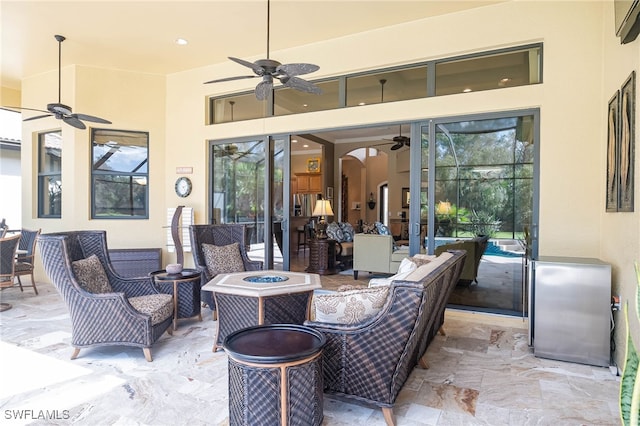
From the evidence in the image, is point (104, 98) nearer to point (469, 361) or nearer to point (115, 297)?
point (115, 297)

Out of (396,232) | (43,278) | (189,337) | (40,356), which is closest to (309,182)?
(396,232)

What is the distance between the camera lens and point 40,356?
3256 millimetres

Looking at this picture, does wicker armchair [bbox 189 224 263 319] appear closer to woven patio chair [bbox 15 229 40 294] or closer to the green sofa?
the green sofa

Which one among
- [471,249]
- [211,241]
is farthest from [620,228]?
[211,241]

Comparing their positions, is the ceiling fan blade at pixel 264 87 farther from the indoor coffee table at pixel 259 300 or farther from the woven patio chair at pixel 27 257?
the woven patio chair at pixel 27 257

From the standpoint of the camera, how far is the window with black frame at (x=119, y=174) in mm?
6270

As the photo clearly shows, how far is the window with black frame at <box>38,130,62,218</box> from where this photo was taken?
21.3ft

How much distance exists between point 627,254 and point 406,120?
8.84 feet

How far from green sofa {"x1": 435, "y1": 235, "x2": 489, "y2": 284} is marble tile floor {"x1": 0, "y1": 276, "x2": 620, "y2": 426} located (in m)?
0.81

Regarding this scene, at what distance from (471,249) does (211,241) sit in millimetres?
3301

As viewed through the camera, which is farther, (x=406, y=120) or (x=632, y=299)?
(x=406, y=120)

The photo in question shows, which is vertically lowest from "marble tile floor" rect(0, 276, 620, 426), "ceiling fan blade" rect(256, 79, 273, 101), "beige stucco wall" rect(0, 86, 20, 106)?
"marble tile floor" rect(0, 276, 620, 426)

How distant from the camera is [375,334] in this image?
2084mm

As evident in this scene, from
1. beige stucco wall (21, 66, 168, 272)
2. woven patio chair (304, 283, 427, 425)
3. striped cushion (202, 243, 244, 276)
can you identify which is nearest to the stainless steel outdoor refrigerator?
woven patio chair (304, 283, 427, 425)
